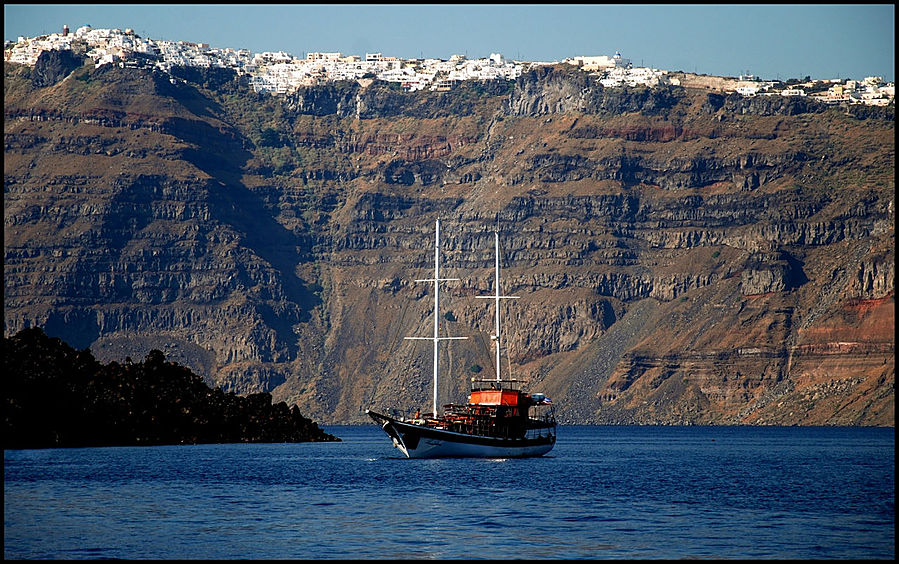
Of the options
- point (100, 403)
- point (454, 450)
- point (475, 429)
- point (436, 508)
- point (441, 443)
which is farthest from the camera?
point (100, 403)

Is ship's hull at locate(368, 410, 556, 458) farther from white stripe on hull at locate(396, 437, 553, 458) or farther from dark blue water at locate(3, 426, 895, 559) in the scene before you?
dark blue water at locate(3, 426, 895, 559)

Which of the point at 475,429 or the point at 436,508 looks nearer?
the point at 436,508

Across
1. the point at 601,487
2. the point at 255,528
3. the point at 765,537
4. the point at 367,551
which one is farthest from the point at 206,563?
the point at 601,487

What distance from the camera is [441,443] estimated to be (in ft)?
455

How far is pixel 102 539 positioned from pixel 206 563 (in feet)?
36.4

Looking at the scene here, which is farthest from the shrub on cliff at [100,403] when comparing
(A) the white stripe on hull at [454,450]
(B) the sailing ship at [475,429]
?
(A) the white stripe on hull at [454,450]

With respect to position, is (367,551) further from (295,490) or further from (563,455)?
(563,455)

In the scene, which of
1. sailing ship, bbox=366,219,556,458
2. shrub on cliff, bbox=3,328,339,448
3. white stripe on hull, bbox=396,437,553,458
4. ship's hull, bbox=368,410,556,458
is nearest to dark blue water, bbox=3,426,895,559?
white stripe on hull, bbox=396,437,553,458

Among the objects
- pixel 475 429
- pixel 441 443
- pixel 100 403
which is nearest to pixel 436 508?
pixel 441 443

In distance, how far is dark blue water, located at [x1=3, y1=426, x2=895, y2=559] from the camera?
72.3m

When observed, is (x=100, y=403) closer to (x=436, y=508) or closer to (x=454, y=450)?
(x=454, y=450)

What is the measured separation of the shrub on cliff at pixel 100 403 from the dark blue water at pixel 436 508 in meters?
6.82

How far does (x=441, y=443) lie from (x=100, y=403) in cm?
3900

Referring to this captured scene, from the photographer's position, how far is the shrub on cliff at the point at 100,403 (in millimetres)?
145750
